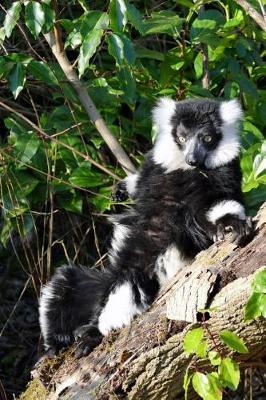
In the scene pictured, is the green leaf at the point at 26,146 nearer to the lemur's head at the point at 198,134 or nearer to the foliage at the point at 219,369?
the lemur's head at the point at 198,134

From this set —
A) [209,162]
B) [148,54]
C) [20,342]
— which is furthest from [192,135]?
[20,342]

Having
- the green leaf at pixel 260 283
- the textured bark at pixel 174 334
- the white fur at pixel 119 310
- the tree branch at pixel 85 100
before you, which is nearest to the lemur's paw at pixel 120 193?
the tree branch at pixel 85 100

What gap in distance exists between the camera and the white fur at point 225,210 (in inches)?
170

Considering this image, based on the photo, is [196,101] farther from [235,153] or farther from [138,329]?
[138,329]

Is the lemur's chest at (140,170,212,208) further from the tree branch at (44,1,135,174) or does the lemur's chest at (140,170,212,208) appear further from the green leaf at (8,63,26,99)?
the green leaf at (8,63,26,99)

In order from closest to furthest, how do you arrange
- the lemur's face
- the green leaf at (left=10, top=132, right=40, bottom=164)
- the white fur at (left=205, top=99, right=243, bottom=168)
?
the white fur at (left=205, top=99, right=243, bottom=168)
the lemur's face
the green leaf at (left=10, top=132, right=40, bottom=164)

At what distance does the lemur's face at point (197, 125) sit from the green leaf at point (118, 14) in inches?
34.9

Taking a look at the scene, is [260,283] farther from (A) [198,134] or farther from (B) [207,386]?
(A) [198,134]

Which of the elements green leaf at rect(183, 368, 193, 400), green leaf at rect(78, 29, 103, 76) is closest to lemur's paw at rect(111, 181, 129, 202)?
green leaf at rect(78, 29, 103, 76)

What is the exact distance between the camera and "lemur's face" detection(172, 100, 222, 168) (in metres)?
5.01

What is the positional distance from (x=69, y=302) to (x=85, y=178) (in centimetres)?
93

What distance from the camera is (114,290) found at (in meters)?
4.75

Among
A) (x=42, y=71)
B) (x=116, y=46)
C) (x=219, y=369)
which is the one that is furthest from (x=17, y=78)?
(x=219, y=369)

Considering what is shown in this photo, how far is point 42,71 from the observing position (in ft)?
17.1
